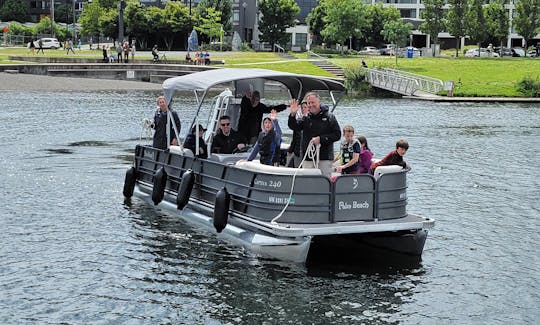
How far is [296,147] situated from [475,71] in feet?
204

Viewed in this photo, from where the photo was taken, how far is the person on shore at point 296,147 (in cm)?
1630

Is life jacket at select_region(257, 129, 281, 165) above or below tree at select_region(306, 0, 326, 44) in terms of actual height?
below

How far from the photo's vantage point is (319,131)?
1562cm

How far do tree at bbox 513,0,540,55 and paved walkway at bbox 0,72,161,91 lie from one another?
49382mm

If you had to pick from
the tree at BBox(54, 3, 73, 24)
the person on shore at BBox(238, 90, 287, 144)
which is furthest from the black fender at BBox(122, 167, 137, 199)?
the tree at BBox(54, 3, 73, 24)

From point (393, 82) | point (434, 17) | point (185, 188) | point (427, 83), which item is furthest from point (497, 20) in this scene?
point (185, 188)

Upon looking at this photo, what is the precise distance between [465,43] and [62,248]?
12750 cm

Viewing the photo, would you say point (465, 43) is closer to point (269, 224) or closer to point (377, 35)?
point (377, 35)

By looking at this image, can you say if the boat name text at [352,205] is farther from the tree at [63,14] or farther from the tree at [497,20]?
the tree at [63,14]

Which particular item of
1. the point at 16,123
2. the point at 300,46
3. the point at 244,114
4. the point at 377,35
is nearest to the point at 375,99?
the point at 16,123

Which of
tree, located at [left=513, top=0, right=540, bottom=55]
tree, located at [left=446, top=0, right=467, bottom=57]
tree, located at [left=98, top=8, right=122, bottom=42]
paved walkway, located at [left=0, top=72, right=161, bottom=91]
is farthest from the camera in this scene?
tree, located at [left=98, top=8, right=122, bottom=42]

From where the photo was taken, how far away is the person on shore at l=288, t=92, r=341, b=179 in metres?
15.5

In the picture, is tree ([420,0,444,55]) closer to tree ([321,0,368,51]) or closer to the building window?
tree ([321,0,368,51])

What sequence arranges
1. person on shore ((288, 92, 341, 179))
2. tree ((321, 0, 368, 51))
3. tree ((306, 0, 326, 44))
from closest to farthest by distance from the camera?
person on shore ((288, 92, 341, 179)) < tree ((321, 0, 368, 51)) < tree ((306, 0, 326, 44))
